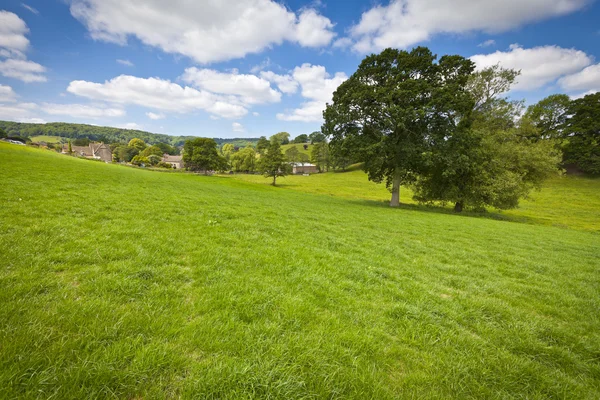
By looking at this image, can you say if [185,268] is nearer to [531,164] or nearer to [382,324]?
[382,324]

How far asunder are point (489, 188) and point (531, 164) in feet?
23.7

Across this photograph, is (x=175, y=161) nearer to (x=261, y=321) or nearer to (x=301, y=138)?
(x=301, y=138)

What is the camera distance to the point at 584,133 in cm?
6359

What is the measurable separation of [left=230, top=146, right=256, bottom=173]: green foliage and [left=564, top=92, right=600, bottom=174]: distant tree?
4105 inches

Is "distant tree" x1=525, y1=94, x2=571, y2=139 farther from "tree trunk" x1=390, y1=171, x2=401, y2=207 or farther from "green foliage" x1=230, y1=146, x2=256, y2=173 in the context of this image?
"green foliage" x1=230, y1=146, x2=256, y2=173

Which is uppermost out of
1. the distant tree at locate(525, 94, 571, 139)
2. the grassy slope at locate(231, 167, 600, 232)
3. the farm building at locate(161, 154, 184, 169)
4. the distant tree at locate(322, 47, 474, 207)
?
the distant tree at locate(525, 94, 571, 139)

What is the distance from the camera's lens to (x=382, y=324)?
3852 millimetres

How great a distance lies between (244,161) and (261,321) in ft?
345

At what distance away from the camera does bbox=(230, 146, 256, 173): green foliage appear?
339 ft

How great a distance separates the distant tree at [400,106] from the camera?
72.1ft

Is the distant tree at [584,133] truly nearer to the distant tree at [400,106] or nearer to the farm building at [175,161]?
the distant tree at [400,106]

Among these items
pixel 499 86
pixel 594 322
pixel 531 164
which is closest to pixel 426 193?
pixel 531 164

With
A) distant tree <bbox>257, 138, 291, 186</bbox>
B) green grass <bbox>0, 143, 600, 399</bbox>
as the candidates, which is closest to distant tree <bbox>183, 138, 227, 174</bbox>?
distant tree <bbox>257, 138, 291, 186</bbox>

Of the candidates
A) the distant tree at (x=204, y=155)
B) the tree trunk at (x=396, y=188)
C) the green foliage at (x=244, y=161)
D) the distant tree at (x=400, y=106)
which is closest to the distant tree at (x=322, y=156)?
the green foliage at (x=244, y=161)
